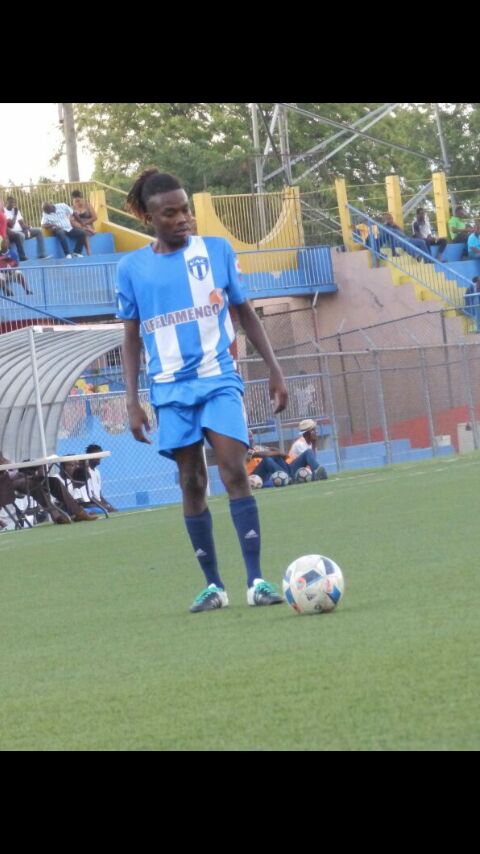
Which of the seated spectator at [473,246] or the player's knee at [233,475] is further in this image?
the seated spectator at [473,246]

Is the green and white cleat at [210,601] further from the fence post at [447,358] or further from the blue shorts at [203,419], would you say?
the fence post at [447,358]

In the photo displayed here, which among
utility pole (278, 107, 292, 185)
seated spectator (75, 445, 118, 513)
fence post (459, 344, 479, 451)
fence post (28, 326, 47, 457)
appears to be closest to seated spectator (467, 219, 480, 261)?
utility pole (278, 107, 292, 185)

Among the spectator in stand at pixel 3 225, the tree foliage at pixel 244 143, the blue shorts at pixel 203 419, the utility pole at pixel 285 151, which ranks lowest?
the blue shorts at pixel 203 419

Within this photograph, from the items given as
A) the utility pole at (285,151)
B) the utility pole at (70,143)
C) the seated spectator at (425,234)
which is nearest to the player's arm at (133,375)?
the seated spectator at (425,234)

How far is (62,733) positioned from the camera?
4719 millimetres

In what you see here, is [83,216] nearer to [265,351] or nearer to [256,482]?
[256,482]

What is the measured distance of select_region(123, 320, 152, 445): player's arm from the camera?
8.21m

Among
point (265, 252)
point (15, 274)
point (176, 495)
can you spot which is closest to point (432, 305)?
point (265, 252)

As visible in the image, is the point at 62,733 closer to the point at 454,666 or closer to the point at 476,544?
the point at 454,666

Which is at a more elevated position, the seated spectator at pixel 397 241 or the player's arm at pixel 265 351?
the seated spectator at pixel 397 241

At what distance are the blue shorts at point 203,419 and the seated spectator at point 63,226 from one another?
92.8ft

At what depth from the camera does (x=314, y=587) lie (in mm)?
7262

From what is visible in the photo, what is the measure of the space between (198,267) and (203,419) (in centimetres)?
77

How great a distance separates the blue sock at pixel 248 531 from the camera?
8070mm
